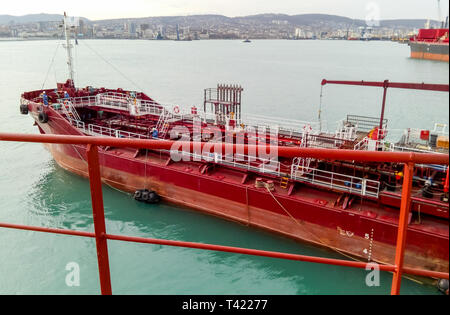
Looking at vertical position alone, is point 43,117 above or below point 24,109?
below

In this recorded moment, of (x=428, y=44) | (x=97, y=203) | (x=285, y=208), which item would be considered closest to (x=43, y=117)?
(x=285, y=208)

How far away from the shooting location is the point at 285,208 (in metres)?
11.4

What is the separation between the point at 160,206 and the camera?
13844mm

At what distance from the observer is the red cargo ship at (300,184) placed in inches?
394

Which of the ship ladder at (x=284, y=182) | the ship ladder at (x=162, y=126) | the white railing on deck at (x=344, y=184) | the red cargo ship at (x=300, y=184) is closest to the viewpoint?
the red cargo ship at (x=300, y=184)

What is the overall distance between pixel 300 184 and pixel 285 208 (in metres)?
1.02

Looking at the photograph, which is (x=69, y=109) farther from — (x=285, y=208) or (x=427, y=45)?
(x=427, y=45)

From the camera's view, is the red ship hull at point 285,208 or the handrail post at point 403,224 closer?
the handrail post at point 403,224

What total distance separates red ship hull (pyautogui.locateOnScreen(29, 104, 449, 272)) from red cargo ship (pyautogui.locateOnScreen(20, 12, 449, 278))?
1.0 inches

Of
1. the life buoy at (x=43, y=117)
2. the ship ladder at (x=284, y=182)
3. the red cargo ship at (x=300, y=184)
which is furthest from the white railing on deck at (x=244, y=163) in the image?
the life buoy at (x=43, y=117)

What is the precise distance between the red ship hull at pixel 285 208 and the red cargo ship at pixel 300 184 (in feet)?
0.09

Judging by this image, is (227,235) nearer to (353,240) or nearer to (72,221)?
(353,240)

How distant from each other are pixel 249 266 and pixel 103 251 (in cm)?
890

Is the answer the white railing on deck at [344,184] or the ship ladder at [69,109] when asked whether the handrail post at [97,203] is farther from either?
the ship ladder at [69,109]
